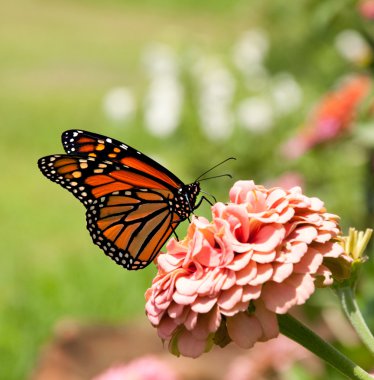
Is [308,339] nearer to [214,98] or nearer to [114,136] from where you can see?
[214,98]

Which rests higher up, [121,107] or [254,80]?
[121,107]

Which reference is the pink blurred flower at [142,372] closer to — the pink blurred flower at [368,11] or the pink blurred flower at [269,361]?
the pink blurred flower at [269,361]

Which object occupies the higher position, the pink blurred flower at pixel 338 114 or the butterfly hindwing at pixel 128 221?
the pink blurred flower at pixel 338 114

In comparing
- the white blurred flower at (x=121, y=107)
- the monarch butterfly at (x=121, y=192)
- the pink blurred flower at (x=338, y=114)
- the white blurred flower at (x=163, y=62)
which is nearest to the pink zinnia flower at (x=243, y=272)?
the monarch butterfly at (x=121, y=192)

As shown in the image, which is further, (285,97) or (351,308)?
(285,97)

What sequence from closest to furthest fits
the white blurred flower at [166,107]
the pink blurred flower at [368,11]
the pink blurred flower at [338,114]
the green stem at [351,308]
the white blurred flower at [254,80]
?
the green stem at [351,308]
the pink blurred flower at [368,11]
the pink blurred flower at [338,114]
the white blurred flower at [166,107]
the white blurred flower at [254,80]

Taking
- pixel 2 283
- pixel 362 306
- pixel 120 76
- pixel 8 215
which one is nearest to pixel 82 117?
pixel 120 76

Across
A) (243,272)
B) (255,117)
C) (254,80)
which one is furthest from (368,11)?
(254,80)

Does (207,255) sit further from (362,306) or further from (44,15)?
(44,15)
